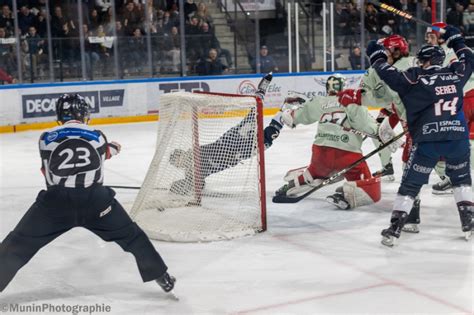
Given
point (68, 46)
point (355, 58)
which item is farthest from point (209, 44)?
point (355, 58)

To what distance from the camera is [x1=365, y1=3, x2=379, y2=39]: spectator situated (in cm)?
1200

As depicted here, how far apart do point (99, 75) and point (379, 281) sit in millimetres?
7375

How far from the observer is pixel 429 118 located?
4004mm

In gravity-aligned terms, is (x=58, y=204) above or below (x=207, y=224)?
above

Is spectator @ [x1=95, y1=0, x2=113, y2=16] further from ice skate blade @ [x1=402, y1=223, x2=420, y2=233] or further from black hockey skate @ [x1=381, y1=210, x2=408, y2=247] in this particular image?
black hockey skate @ [x1=381, y1=210, x2=408, y2=247]

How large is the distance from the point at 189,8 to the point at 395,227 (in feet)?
24.7

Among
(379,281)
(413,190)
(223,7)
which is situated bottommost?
(379,281)

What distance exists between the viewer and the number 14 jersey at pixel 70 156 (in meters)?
3.13

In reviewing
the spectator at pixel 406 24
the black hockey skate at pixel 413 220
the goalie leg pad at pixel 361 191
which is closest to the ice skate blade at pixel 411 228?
the black hockey skate at pixel 413 220

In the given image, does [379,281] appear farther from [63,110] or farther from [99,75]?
[99,75]

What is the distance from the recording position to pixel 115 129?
9.59m

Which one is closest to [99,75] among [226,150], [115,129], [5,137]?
[115,129]

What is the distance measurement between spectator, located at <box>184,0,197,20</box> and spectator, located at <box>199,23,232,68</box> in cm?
24

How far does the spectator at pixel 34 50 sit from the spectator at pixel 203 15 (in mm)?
2307
